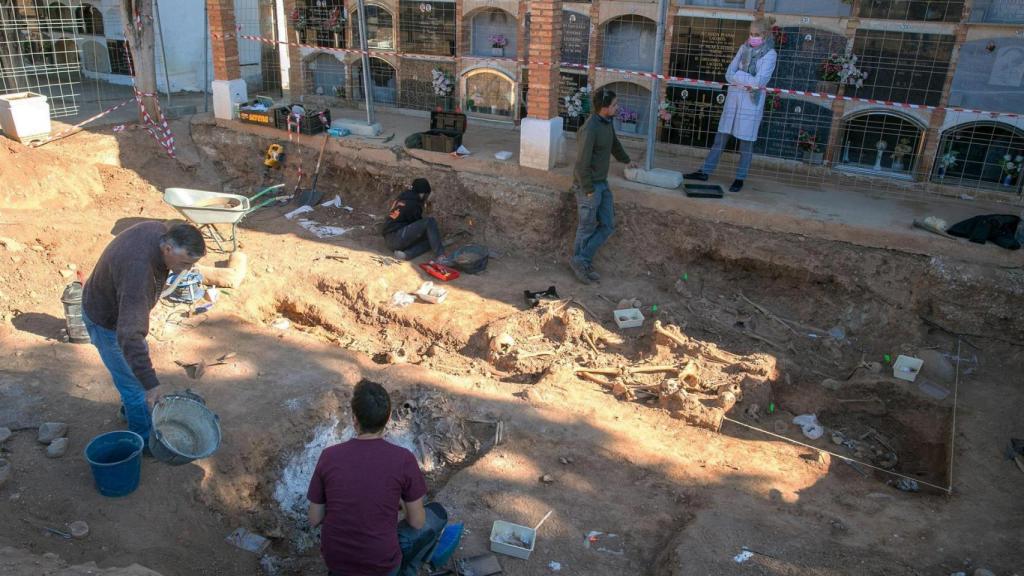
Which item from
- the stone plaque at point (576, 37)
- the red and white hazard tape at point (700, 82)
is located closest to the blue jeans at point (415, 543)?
the red and white hazard tape at point (700, 82)

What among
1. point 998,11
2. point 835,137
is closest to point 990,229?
point 835,137

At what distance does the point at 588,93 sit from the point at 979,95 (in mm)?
5048

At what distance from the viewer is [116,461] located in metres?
4.98

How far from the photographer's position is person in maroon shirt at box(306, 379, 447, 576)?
144 inches

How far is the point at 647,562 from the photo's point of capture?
16.5 ft

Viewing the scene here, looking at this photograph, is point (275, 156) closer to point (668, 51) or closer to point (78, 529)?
point (668, 51)

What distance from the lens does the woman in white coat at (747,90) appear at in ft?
29.7

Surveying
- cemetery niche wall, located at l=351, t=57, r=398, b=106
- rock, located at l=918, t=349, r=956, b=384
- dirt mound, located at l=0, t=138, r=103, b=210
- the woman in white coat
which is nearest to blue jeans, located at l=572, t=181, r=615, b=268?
the woman in white coat

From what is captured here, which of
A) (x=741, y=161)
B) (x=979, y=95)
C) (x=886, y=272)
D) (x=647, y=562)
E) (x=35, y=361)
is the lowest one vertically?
(x=647, y=562)

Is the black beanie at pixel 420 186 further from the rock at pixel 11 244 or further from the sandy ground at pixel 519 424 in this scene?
the rock at pixel 11 244

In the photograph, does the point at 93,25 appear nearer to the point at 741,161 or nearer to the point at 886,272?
the point at 741,161

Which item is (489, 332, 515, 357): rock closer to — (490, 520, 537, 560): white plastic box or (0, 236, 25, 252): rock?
(490, 520, 537, 560): white plastic box

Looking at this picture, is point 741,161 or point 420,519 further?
point 741,161

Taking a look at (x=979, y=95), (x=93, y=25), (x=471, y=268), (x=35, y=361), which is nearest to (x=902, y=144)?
(x=979, y=95)
